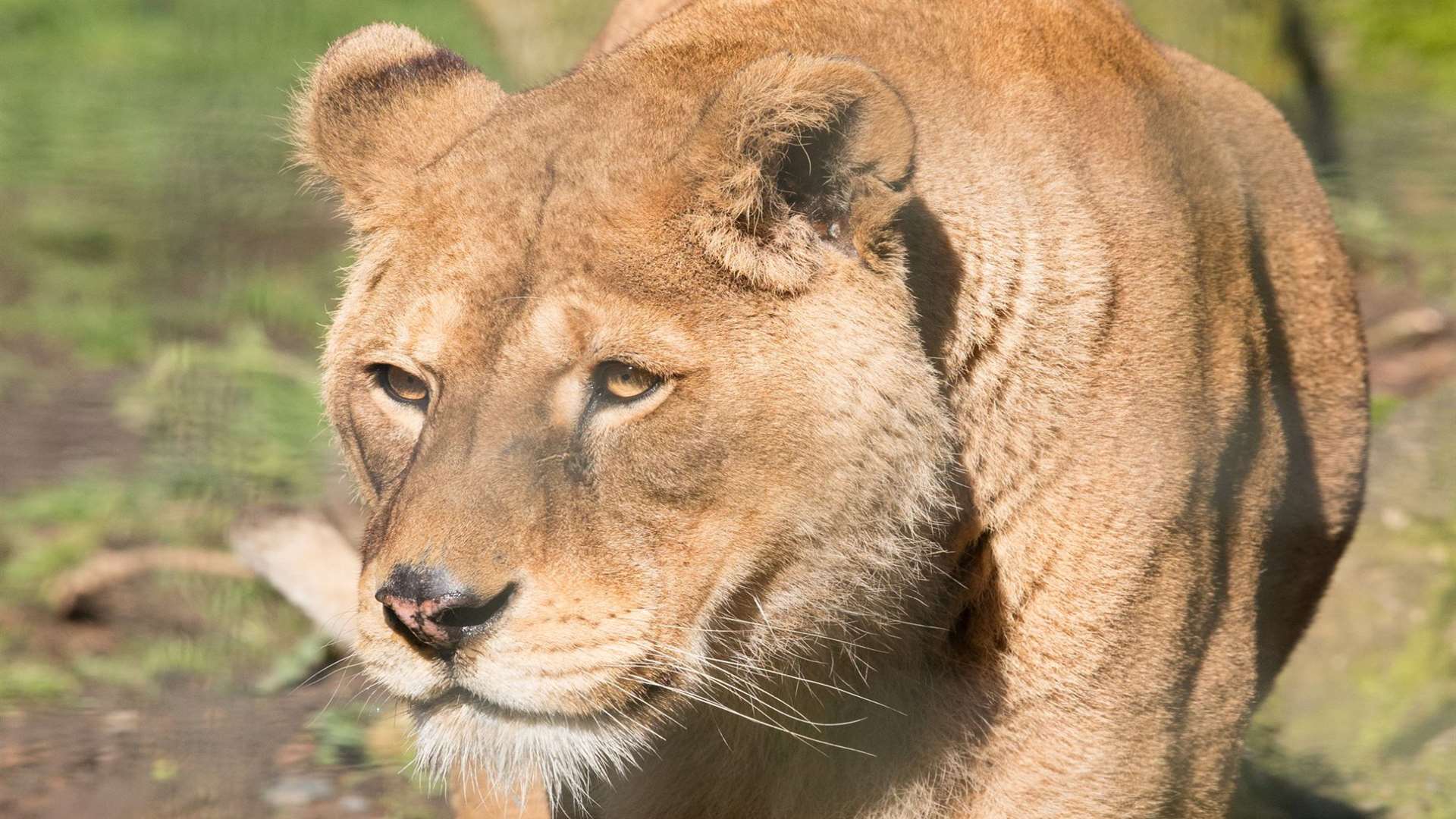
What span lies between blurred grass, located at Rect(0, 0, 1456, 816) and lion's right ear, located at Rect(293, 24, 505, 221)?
19 centimetres

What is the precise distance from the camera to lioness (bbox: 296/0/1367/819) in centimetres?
217

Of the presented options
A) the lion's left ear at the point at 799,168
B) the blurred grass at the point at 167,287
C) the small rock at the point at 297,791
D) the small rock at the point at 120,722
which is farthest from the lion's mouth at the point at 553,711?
the small rock at the point at 120,722

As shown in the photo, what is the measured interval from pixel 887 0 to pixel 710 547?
3.33 ft

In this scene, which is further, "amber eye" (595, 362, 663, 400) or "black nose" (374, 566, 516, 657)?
"amber eye" (595, 362, 663, 400)

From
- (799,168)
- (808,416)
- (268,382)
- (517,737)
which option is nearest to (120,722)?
(268,382)

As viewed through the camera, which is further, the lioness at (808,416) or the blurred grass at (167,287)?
the blurred grass at (167,287)

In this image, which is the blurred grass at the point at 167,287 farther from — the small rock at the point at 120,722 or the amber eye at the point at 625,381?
the amber eye at the point at 625,381

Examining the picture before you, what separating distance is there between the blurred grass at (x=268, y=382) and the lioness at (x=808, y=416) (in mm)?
770

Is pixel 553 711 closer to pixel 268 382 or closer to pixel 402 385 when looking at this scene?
pixel 402 385

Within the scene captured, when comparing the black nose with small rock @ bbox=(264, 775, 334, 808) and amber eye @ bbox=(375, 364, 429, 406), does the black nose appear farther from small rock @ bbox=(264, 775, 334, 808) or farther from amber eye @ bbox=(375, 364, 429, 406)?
small rock @ bbox=(264, 775, 334, 808)

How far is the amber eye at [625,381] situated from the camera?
7.20 feet

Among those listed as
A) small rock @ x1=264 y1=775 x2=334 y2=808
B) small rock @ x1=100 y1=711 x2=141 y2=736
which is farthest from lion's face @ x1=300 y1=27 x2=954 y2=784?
small rock @ x1=100 y1=711 x2=141 y2=736

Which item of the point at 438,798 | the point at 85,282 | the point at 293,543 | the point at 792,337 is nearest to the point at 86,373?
the point at 85,282

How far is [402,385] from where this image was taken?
2.38m
